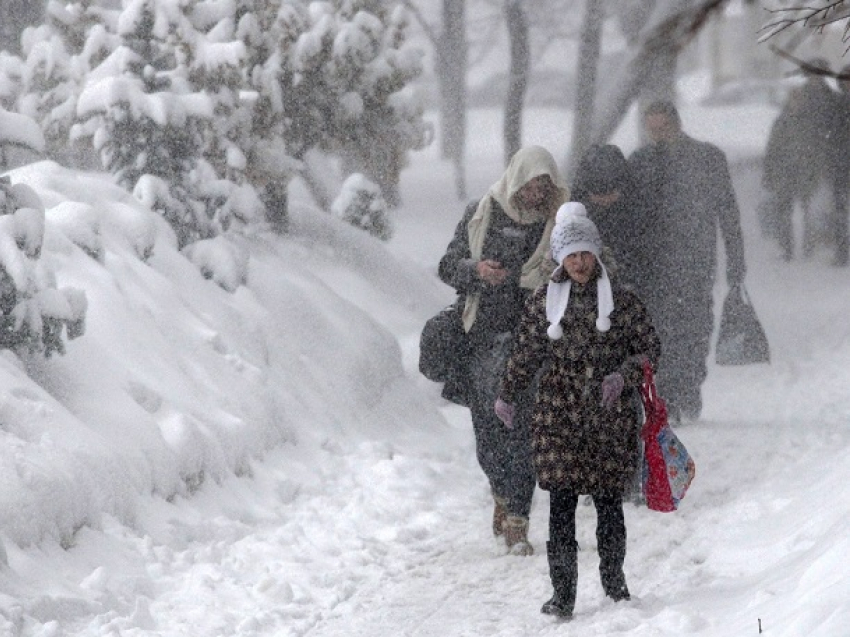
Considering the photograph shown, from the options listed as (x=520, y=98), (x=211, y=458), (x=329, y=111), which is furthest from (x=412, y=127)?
(x=211, y=458)

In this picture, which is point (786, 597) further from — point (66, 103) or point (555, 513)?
point (66, 103)

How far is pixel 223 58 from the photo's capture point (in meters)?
10.8

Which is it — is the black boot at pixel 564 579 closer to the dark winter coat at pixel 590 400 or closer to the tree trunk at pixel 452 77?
the dark winter coat at pixel 590 400

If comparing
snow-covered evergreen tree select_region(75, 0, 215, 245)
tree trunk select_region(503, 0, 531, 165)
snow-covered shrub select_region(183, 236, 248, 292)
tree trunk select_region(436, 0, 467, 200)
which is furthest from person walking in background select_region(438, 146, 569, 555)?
tree trunk select_region(436, 0, 467, 200)

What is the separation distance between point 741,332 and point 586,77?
394 inches

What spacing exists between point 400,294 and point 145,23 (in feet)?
14.2

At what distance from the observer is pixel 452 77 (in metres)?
25.0

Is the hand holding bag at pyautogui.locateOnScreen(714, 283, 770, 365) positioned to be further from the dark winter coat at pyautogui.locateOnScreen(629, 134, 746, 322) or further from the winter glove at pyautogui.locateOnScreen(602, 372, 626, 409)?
the winter glove at pyautogui.locateOnScreen(602, 372, 626, 409)

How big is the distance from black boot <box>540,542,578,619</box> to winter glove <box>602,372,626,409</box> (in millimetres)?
640

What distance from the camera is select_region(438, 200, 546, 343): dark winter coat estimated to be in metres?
7.33

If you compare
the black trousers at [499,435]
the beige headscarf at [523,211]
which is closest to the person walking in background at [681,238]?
the beige headscarf at [523,211]

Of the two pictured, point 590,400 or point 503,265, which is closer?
point 590,400

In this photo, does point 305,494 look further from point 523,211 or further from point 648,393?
point 648,393

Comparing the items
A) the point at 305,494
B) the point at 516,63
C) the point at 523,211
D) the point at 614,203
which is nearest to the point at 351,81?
the point at 516,63
